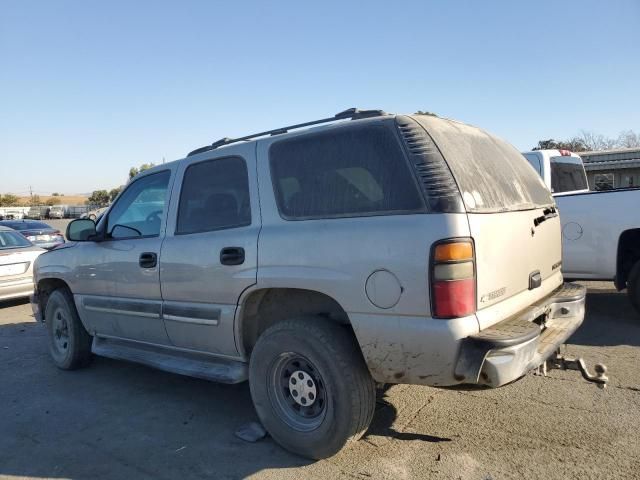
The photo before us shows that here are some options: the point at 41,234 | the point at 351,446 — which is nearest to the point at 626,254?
the point at 351,446

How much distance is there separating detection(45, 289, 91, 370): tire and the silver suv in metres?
1.14

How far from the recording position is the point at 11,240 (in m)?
9.84

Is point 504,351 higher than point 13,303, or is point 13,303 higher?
point 504,351

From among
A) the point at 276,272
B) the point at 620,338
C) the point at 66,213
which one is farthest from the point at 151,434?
the point at 66,213

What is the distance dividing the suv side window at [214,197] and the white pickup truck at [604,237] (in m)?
4.44

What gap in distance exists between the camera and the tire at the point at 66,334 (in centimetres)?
533

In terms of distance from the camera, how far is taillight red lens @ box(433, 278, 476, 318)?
276 cm

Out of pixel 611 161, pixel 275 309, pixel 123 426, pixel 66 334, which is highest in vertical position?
pixel 611 161

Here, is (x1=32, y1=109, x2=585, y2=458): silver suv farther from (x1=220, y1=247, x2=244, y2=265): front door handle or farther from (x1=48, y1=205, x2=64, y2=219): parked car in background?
(x1=48, y1=205, x2=64, y2=219): parked car in background

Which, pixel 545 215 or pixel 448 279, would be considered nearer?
pixel 448 279

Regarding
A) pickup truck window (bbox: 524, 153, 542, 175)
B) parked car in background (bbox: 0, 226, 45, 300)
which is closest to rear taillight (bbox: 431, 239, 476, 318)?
pickup truck window (bbox: 524, 153, 542, 175)

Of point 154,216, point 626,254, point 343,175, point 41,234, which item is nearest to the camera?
point 343,175

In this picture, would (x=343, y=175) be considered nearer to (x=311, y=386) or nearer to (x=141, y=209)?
(x=311, y=386)

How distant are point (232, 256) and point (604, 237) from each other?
15.6 feet
